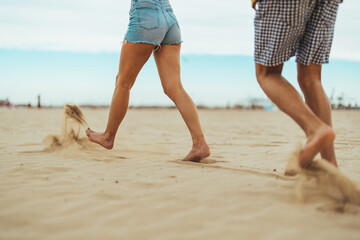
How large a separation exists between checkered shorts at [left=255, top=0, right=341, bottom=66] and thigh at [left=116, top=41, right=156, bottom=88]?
1.17m

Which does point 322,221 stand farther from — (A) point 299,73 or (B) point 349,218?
(A) point 299,73

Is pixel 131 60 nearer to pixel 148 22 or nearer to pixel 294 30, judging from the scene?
pixel 148 22

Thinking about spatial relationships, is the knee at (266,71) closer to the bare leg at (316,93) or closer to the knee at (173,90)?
the bare leg at (316,93)

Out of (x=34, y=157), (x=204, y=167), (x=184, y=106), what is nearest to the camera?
(x=204, y=167)

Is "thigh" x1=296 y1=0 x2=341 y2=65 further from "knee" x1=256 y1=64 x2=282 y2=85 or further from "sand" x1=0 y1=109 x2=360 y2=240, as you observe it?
"sand" x1=0 y1=109 x2=360 y2=240

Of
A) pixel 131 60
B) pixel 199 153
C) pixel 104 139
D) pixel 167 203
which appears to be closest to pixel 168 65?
pixel 131 60

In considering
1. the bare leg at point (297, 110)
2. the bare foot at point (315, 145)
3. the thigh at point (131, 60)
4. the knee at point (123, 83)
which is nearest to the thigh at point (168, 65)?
the thigh at point (131, 60)

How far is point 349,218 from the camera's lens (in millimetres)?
1547

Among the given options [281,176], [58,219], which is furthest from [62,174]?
[281,176]

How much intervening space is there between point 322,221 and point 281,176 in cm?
86

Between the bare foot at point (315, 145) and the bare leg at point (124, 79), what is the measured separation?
1662mm

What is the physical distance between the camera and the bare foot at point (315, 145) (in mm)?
1742

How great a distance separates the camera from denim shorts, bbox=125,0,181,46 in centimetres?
278

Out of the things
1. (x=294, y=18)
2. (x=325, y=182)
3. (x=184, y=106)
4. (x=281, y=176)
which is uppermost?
(x=294, y=18)
